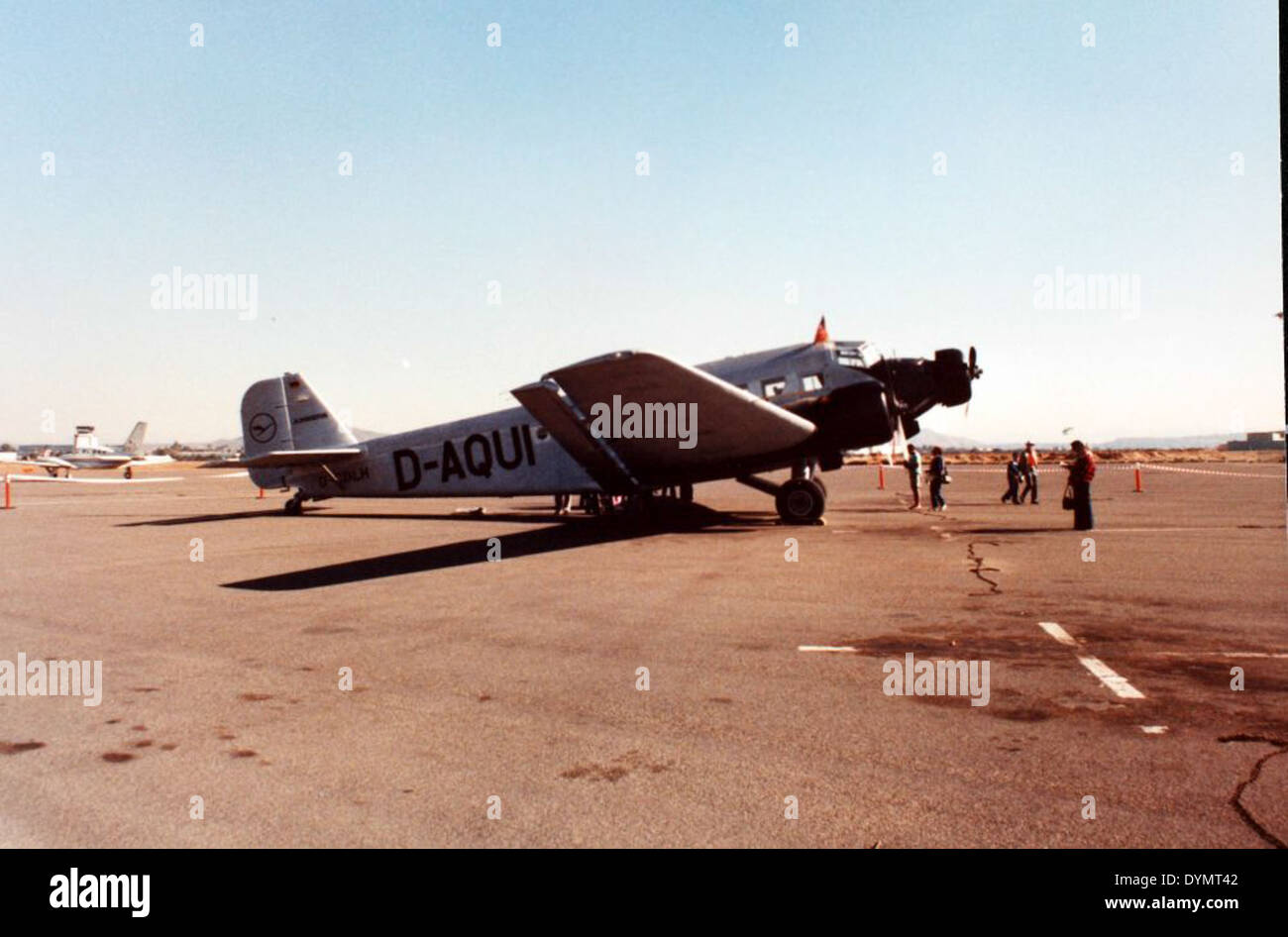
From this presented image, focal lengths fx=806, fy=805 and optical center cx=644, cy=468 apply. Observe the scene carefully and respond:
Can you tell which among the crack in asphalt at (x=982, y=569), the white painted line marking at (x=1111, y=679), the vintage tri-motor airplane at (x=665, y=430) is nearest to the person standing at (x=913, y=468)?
the vintage tri-motor airplane at (x=665, y=430)

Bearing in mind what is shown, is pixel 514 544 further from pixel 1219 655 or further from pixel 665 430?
pixel 1219 655

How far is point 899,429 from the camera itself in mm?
18031

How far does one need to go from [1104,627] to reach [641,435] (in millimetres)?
9750

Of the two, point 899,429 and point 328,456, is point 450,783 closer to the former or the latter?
point 899,429

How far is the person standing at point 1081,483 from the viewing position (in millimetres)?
15594

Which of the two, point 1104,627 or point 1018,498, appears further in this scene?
point 1018,498

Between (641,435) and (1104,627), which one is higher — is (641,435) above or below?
above

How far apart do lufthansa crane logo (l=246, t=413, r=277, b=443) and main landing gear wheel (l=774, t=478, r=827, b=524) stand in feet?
45.9

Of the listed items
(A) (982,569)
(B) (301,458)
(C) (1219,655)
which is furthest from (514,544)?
(C) (1219,655)

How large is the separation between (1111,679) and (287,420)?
20914 millimetres

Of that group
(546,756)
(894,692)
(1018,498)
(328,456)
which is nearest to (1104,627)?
(894,692)

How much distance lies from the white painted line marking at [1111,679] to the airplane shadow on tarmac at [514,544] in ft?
27.8
